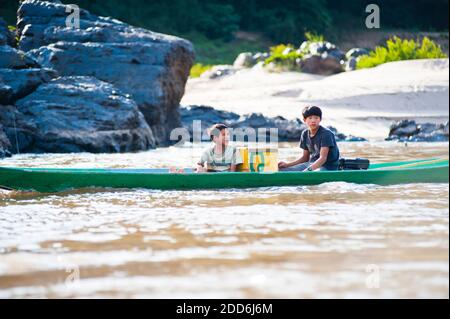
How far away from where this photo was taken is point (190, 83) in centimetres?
2508

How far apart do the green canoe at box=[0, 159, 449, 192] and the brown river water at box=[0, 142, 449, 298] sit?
11 centimetres

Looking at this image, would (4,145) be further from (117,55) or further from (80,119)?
(117,55)

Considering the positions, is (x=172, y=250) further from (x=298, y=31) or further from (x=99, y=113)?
(x=298, y=31)

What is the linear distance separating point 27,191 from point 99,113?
5.84 metres

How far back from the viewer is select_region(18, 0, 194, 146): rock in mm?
15672

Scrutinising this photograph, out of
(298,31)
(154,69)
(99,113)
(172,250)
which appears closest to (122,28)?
(154,69)

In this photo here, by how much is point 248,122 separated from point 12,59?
532 cm

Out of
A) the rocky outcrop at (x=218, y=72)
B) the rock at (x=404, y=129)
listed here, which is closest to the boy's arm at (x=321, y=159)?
the rock at (x=404, y=129)

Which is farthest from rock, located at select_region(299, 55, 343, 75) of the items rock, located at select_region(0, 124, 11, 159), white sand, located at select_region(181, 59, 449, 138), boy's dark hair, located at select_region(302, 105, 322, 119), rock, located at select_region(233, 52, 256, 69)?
boy's dark hair, located at select_region(302, 105, 322, 119)

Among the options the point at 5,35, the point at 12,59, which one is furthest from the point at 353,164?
the point at 5,35

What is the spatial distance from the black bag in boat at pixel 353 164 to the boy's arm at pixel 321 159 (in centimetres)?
30

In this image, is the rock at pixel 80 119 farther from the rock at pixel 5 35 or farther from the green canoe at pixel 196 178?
the green canoe at pixel 196 178

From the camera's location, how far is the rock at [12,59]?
14.2 metres

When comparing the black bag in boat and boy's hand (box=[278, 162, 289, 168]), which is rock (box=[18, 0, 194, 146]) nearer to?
boy's hand (box=[278, 162, 289, 168])
